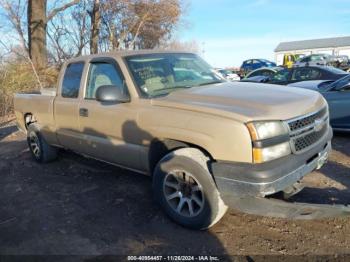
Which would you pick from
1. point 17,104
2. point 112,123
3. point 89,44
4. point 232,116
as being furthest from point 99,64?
point 89,44

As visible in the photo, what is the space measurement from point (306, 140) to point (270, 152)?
60 cm

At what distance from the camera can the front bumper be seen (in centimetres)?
339

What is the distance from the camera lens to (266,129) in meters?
3.42

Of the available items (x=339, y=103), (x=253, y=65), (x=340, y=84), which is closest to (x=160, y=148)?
(x=339, y=103)

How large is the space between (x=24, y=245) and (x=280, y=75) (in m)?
10.2

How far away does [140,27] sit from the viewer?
2962 centimetres

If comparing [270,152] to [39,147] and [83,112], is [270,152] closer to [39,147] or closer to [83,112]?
[83,112]

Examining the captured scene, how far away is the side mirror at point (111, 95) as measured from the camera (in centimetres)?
436

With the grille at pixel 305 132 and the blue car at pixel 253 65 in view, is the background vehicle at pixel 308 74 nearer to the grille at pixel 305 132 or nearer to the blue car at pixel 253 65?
the grille at pixel 305 132

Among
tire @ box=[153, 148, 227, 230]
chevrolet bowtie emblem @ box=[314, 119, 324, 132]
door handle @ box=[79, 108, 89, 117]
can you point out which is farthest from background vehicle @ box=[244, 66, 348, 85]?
tire @ box=[153, 148, 227, 230]

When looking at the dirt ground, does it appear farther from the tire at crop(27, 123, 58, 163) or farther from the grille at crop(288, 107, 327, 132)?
the grille at crop(288, 107, 327, 132)

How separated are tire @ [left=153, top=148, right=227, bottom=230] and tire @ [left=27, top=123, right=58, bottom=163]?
317cm

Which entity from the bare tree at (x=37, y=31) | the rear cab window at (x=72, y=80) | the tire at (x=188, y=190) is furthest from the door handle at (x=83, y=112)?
the bare tree at (x=37, y=31)

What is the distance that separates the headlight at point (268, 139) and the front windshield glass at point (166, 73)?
1408 millimetres
